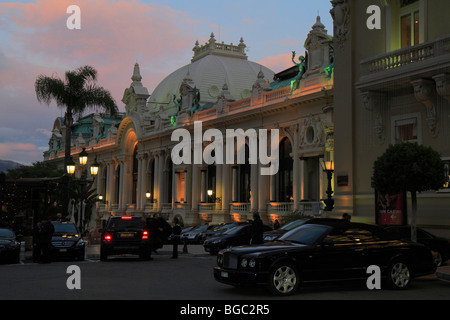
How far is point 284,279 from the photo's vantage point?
40.3ft

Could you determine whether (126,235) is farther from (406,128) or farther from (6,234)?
(406,128)

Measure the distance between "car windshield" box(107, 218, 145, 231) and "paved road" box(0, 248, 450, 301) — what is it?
5242 millimetres

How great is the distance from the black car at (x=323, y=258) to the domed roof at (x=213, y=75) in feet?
147

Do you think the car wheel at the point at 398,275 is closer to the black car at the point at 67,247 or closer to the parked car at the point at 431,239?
the parked car at the point at 431,239

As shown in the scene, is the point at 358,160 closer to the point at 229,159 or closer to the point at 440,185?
the point at 440,185

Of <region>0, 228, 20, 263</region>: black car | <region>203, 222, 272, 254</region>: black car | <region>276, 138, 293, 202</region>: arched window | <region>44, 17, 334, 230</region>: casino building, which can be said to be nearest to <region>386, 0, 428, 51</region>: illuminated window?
<region>203, 222, 272, 254</region>: black car

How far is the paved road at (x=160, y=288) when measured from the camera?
476 inches

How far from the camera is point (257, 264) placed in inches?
479

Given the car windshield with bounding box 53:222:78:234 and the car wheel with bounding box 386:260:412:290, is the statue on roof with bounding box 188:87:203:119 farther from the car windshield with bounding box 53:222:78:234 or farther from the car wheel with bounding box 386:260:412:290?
the car wheel with bounding box 386:260:412:290

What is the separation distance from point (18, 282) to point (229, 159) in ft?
108

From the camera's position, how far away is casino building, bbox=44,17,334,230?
38.0 metres
